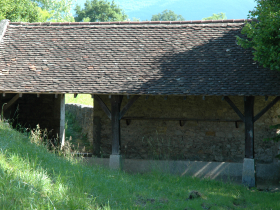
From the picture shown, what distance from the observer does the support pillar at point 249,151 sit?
815cm

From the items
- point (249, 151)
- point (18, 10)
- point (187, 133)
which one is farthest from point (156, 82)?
point (18, 10)

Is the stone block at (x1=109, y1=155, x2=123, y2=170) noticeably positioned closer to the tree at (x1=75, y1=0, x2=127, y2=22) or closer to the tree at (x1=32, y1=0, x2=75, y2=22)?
the tree at (x1=32, y1=0, x2=75, y2=22)

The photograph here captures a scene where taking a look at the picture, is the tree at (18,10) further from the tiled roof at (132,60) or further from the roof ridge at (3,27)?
the tiled roof at (132,60)

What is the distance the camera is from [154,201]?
5.86m

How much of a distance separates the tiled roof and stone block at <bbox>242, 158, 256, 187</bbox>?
196cm

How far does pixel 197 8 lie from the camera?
561 feet

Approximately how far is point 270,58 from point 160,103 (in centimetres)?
400

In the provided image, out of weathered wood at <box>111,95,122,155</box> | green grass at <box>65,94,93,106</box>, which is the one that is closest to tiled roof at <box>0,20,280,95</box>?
weathered wood at <box>111,95,122,155</box>

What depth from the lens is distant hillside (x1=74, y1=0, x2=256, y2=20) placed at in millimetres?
162750

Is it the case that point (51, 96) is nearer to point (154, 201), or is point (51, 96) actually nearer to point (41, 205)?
point (154, 201)

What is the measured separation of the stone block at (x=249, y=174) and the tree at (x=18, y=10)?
13.6 meters

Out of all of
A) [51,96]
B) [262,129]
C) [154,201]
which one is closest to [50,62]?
[51,96]

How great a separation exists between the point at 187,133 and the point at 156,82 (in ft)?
8.20

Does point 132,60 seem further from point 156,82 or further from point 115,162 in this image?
point 115,162
